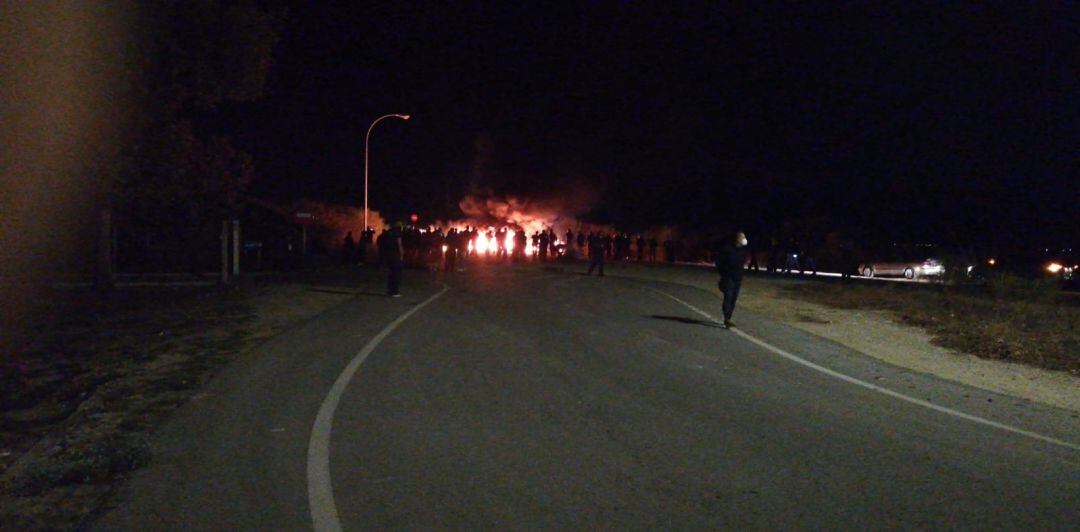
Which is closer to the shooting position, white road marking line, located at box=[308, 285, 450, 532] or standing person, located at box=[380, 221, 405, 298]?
white road marking line, located at box=[308, 285, 450, 532]

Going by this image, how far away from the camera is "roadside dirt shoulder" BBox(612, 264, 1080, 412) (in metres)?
11.1

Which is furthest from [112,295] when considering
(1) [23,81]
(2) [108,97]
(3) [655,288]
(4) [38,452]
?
(4) [38,452]

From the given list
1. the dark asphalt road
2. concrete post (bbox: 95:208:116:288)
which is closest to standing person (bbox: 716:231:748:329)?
the dark asphalt road

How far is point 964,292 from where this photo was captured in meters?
25.6

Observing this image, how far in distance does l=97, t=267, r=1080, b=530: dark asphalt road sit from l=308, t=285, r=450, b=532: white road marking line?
0.25 feet

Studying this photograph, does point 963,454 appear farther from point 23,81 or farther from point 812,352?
point 23,81

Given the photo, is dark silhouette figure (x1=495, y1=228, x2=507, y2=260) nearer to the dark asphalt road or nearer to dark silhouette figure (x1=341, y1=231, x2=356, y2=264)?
dark silhouette figure (x1=341, y1=231, x2=356, y2=264)

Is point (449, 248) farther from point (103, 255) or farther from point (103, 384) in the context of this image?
point (103, 384)

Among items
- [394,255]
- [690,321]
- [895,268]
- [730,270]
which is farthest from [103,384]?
[895,268]

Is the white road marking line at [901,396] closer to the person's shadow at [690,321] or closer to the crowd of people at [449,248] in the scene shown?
the person's shadow at [690,321]

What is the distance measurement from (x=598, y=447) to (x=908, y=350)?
29.4ft

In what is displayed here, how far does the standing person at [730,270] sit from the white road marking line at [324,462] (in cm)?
731

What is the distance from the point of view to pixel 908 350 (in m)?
14.7

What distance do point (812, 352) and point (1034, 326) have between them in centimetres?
708
